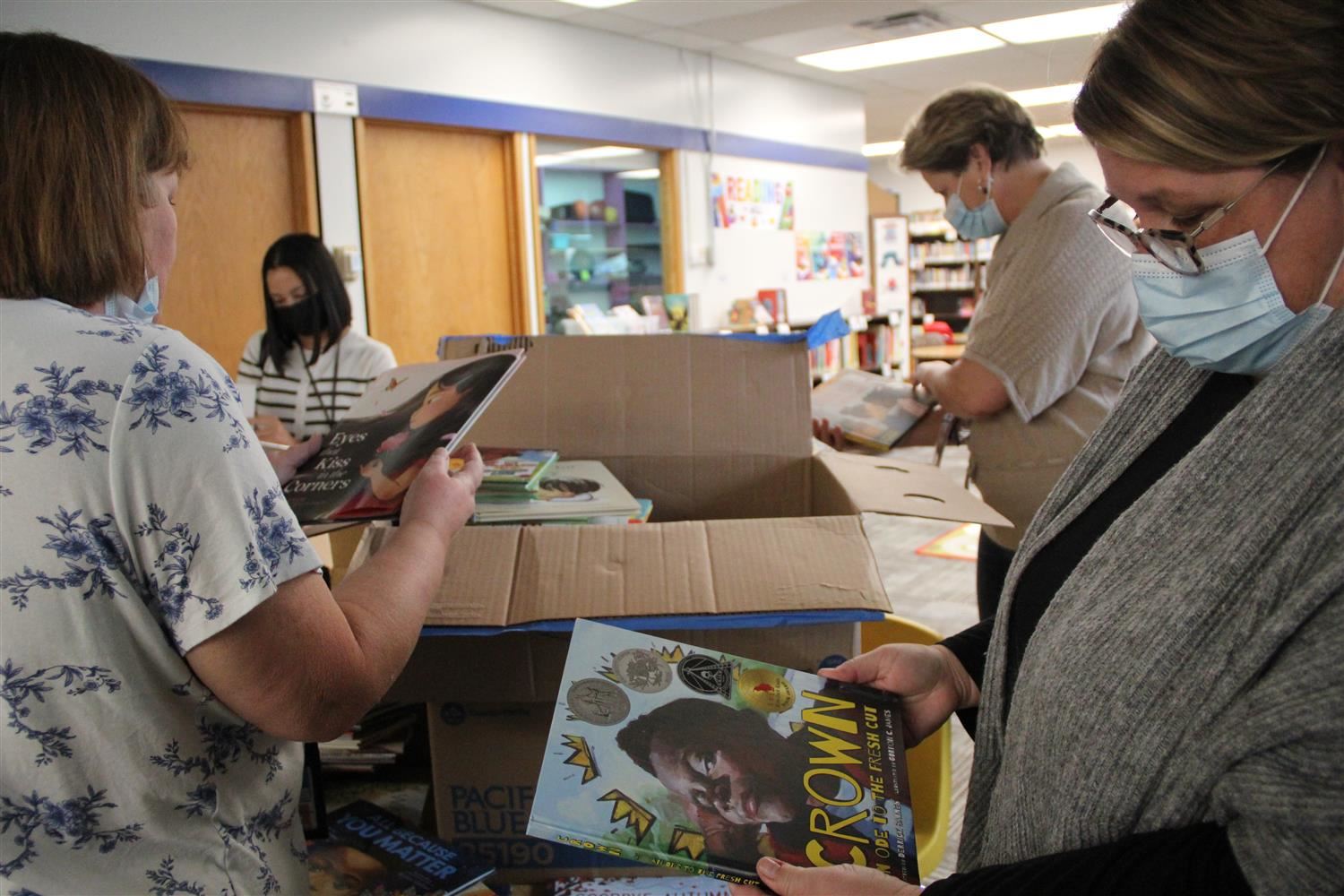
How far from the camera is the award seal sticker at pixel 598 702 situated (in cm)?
83

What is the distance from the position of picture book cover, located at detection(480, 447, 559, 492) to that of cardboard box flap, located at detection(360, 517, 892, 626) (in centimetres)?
21

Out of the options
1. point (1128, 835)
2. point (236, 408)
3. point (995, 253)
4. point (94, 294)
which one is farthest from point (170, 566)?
point (995, 253)

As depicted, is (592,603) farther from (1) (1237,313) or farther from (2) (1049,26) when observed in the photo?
(2) (1049,26)

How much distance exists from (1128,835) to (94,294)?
2.87 feet

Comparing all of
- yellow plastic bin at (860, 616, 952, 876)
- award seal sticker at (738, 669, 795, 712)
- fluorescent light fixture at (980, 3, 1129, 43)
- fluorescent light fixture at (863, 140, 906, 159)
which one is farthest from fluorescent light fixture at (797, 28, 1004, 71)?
award seal sticker at (738, 669, 795, 712)

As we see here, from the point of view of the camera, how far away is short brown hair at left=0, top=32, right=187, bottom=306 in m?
0.78

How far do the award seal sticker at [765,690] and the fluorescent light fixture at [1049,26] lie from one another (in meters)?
6.22

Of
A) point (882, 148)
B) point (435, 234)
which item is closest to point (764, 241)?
point (435, 234)

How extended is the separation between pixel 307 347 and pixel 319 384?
134 mm

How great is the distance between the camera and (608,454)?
1545 millimetres

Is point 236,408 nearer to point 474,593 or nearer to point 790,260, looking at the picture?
point 474,593

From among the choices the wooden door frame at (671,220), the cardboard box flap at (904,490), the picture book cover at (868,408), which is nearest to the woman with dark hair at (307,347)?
the picture book cover at (868,408)

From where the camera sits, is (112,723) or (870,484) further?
(870,484)

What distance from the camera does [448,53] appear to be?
5125 mm
